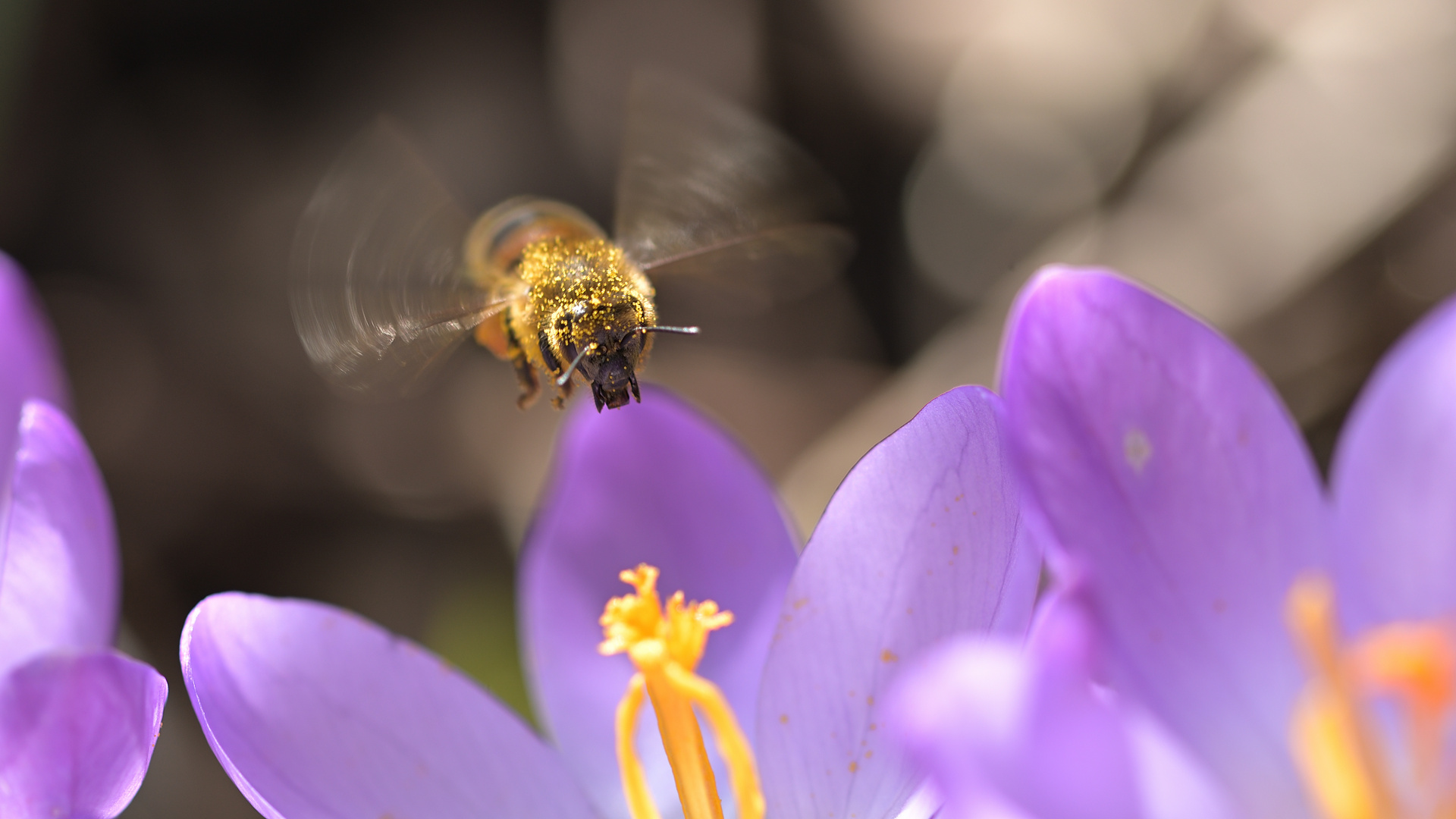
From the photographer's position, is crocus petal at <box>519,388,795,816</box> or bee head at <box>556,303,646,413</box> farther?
crocus petal at <box>519,388,795,816</box>

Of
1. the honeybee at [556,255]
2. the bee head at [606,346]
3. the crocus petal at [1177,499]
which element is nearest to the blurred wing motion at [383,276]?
the honeybee at [556,255]

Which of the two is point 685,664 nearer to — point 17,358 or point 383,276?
point 383,276

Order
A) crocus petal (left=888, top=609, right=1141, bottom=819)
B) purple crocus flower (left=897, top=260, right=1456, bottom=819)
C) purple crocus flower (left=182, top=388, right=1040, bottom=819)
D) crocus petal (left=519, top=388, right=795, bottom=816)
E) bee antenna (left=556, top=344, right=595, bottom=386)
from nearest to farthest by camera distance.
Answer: crocus petal (left=888, top=609, right=1141, bottom=819) → purple crocus flower (left=897, top=260, right=1456, bottom=819) → purple crocus flower (left=182, top=388, right=1040, bottom=819) → bee antenna (left=556, top=344, right=595, bottom=386) → crocus petal (left=519, top=388, right=795, bottom=816)

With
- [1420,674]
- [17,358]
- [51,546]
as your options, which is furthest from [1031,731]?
[17,358]

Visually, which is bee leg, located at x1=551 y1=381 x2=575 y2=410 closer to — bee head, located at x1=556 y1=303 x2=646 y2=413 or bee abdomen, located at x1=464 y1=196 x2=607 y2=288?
bee head, located at x1=556 y1=303 x2=646 y2=413

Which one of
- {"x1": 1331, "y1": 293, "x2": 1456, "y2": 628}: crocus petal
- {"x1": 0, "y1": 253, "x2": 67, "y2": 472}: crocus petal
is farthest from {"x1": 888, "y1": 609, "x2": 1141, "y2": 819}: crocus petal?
{"x1": 0, "y1": 253, "x2": 67, "y2": 472}: crocus petal

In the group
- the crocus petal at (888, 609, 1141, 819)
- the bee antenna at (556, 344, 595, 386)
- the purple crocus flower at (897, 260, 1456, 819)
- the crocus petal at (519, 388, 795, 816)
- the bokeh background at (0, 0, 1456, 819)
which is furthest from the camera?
the bokeh background at (0, 0, 1456, 819)

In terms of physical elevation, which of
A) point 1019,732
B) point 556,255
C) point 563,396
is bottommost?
point 1019,732
